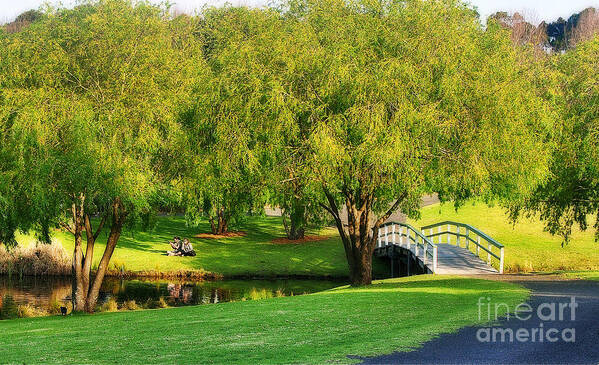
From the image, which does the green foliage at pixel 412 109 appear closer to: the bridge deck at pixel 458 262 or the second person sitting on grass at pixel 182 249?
the bridge deck at pixel 458 262

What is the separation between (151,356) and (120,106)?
42.9ft

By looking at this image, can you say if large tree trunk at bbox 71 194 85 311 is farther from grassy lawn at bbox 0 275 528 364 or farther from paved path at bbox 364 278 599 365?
paved path at bbox 364 278 599 365

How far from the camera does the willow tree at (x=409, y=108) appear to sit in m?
22.2

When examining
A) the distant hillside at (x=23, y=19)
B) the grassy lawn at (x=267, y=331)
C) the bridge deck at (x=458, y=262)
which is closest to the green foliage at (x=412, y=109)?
the grassy lawn at (x=267, y=331)

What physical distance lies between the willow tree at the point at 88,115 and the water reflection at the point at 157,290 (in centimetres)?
456

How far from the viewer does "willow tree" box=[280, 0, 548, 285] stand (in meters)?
22.2

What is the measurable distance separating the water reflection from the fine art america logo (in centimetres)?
1622

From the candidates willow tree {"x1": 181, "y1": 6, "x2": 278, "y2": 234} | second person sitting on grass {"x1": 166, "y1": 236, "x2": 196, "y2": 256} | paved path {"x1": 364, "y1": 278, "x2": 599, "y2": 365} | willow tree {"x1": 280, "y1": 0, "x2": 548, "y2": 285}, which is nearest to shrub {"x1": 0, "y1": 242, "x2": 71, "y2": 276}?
second person sitting on grass {"x1": 166, "y1": 236, "x2": 196, "y2": 256}

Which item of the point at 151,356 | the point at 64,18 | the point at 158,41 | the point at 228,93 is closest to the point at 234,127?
the point at 228,93

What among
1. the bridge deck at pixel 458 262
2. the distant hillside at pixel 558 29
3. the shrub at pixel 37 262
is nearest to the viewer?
the bridge deck at pixel 458 262

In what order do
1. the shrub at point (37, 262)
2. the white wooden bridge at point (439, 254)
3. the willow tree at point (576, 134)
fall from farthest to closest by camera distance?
the shrub at point (37, 262)
the white wooden bridge at point (439, 254)
the willow tree at point (576, 134)

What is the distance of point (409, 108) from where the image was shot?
2220 cm

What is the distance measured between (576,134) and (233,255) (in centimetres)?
2132

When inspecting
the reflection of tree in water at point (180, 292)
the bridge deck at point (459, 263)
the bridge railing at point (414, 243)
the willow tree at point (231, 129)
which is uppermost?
the willow tree at point (231, 129)
